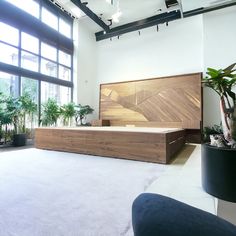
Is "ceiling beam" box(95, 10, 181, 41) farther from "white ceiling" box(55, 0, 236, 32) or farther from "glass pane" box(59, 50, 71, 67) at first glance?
"glass pane" box(59, 50, 71, 67)

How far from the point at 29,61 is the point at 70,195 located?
207 inches

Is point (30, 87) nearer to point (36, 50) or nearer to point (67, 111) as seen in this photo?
point (36, 50)

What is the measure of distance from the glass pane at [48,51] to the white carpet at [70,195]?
176 inches

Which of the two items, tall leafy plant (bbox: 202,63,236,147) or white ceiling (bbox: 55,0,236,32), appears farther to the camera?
white ceiling (bbox: 55,0,236,32)

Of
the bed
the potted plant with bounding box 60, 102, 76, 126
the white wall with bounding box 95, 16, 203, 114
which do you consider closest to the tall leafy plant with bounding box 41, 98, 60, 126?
the potted plant with bounding box 60, 102, 76, 126

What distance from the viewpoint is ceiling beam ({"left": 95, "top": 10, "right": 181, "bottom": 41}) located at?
633 cm

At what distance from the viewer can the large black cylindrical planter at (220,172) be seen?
4.94 ft

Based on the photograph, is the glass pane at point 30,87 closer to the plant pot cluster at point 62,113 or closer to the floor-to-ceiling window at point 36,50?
the floor-to-ceiling window at point 36,50

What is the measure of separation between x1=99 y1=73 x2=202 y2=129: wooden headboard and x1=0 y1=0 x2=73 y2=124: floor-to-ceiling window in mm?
1792

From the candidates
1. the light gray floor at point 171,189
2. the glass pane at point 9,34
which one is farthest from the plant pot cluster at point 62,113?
the light gray floor at point 171,189

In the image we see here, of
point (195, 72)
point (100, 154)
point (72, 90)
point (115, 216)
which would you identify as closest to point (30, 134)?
point (72, 90)

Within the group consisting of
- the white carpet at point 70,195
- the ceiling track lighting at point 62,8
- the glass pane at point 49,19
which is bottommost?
the white carpet at point 70,195

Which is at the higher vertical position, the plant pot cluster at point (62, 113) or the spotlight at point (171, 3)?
the spotlight at point (171, 3)

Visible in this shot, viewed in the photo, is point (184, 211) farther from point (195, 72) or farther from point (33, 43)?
point (33, 43)
